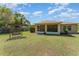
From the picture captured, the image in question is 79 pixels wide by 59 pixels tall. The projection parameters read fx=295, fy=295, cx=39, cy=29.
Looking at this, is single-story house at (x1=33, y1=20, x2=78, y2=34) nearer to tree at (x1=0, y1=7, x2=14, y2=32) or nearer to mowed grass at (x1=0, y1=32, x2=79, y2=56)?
mowed grass at (x1=0, y1=32, x2=79, y2=56)

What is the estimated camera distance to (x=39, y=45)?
9.66 meters

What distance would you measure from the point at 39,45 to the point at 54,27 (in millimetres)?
1139

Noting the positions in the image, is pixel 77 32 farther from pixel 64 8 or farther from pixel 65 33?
pixel 64 8

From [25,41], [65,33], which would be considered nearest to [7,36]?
[25,41]

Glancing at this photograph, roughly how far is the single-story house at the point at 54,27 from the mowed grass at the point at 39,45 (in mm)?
307

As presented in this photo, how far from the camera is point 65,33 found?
399 inches

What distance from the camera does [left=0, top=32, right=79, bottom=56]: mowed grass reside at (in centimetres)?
950

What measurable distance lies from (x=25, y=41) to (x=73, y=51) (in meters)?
1.60

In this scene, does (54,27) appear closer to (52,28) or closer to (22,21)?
(52,28)

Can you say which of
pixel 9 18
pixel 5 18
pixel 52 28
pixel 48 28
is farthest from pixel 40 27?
pixel 5 18

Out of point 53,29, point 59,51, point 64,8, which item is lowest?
point 59,51

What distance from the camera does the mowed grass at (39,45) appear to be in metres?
9.50

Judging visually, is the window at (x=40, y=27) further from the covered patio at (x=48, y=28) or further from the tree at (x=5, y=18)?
the tree at (x=5, y=18)

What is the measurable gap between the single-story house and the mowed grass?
307 mm
